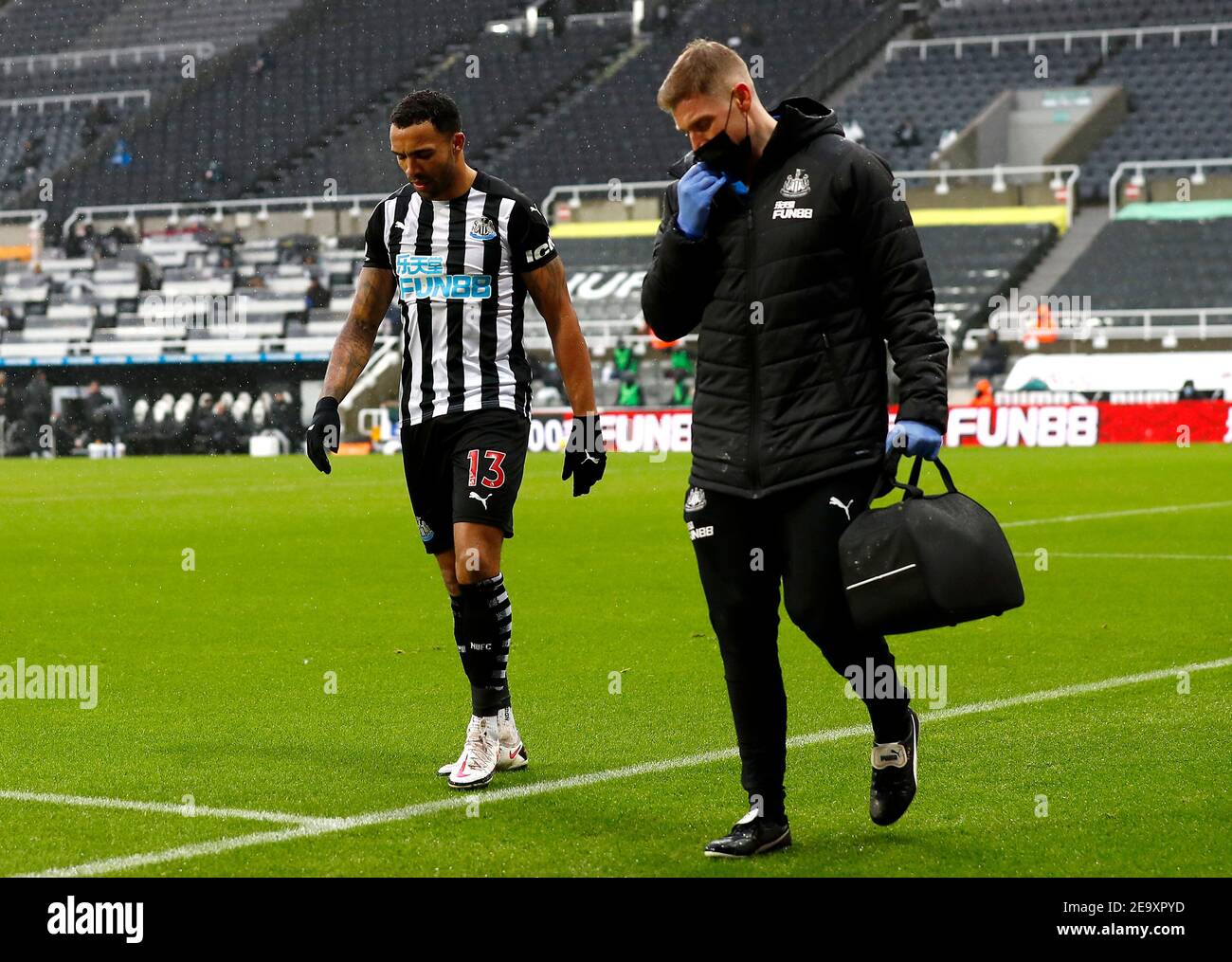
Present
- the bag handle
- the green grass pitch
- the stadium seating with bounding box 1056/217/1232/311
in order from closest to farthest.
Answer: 1. the bag handle
2. the green grass pitch
3. the stadium seating with bounding box 1056/217/1232/311

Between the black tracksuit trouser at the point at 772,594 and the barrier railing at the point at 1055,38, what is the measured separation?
1502 inches

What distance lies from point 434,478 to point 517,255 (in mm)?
755

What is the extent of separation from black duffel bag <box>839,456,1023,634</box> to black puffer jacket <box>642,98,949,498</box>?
0.21 metres

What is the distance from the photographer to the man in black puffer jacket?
4598mm

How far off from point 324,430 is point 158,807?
4.46 feet

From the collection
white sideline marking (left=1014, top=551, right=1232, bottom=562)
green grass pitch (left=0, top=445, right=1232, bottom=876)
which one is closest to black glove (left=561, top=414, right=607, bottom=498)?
green grass pitch (left=0, top=445, right=1232, bottom=876)

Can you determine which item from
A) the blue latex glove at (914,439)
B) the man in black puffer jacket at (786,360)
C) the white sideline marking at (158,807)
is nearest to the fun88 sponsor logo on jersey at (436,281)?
the man in black puffer jacket at (786,360)

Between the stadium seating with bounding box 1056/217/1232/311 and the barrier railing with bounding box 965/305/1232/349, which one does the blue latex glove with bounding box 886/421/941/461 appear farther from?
the stadium seating with bounding box 1056/217/1232/311

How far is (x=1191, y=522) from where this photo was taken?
1500cm

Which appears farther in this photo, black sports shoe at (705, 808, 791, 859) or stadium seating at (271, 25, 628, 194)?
stadium seating at (271, 25, 628, 194)

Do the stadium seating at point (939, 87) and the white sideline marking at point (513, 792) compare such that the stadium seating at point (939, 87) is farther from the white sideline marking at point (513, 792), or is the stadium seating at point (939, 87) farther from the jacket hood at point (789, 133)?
the jacket hood at point (789, 133)

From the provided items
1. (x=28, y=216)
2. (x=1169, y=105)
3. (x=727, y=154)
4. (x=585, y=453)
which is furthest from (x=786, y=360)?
(x=28, y=216)

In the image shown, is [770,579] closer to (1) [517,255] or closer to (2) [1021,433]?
(1) [517,255]
